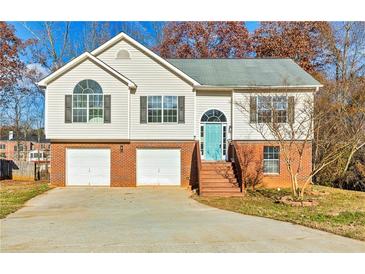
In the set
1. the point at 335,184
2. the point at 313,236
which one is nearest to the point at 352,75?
the point at 335,184

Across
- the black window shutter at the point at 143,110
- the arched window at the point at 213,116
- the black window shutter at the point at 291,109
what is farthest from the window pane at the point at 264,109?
the black window shutter at the point at 143,110

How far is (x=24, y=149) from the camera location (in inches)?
1692

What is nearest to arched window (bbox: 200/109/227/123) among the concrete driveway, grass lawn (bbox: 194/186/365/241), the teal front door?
the teal front door

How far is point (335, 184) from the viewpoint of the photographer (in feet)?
68.6

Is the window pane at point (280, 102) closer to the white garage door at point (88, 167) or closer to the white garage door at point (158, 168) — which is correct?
the white garage door at point (158, 168)

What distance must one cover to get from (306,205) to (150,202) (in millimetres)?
6134

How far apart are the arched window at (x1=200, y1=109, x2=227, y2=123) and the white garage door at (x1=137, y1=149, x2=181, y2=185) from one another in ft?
8.00

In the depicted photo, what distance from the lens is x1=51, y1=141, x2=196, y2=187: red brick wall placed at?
17.5 metres

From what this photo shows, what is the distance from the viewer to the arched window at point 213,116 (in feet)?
60.4

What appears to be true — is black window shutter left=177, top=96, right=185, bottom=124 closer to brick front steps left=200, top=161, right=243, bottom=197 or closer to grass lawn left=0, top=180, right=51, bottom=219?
brick front steps left=200, top=161, right=243, bottom=197

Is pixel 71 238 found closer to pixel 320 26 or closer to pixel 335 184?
pixel 335 184

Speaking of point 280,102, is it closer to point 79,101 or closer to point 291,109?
point 291,109

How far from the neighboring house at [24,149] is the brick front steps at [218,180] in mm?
24860

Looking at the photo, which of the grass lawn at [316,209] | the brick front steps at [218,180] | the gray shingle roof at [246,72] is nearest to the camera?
the grass lawn at [316,209]
